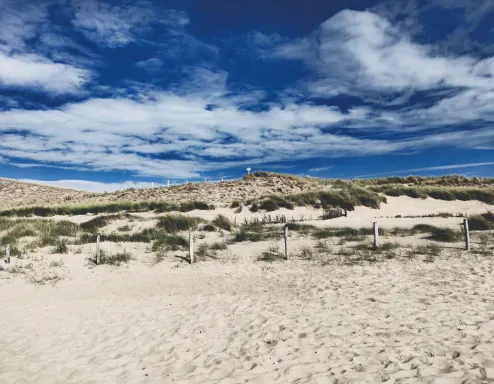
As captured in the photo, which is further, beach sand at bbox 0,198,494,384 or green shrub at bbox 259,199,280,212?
green shrub at bbox 259,199,280,212

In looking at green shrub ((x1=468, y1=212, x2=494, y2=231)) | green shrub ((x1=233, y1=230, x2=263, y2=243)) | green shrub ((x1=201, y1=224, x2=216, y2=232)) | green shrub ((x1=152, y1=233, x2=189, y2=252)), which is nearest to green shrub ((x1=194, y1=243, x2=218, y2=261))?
green shrub ((x1=152, y1=233, x2=189, y2=252))

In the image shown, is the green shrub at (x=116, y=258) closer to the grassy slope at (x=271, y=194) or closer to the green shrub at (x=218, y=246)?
the green shrub at (x=218, y=246)

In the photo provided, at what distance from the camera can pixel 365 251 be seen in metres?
17.5

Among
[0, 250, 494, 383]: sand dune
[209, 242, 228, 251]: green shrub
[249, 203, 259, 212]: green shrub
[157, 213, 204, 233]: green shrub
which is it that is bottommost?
[0, 250, 494, 383]: sand dune

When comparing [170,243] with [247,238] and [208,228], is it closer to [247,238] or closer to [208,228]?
[247,238]

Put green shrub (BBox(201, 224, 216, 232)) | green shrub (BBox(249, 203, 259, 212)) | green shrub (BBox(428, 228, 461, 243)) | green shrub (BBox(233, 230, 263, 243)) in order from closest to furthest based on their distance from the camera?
green shrub (BBox(428, 228, 461, 243)) → green shrub (BBox(233, 230, 263, 243)) → green shrub (BBox(201, 224, 216, 232)) → green shrub (BBox(249, 203, 259, 212))

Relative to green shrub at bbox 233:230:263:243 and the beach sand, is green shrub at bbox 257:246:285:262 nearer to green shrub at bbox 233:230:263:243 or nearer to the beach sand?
the beach sand

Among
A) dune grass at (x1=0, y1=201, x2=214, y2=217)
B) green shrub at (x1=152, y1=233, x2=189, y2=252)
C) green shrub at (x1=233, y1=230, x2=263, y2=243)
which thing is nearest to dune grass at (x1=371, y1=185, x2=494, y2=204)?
dune grass at (x1=0, y1=201, x2=214, y2=217)

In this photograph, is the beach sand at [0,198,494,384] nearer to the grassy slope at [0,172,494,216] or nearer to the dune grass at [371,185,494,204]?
the grassy slope at [0,172,494,216]

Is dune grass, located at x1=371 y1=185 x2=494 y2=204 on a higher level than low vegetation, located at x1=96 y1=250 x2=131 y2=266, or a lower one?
higher

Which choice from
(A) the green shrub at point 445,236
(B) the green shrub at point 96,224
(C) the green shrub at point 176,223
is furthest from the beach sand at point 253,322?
(B) the green shrub at point 96,224

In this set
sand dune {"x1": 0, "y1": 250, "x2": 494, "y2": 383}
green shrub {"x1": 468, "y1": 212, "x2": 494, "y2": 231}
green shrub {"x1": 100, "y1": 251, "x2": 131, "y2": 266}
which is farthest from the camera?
green shrub {"x1": 468, "y1": 212, "x2": 494, "y2": 231}

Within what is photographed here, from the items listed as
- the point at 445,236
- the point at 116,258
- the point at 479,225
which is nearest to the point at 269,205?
the point at 479,225

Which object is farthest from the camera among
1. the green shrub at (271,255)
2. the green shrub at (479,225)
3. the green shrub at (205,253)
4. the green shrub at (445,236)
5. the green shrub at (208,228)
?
the green shrub at (208,228)
